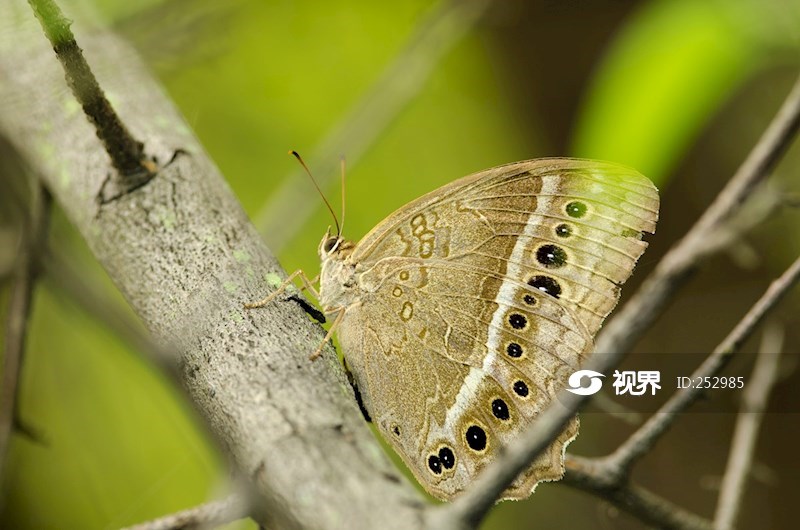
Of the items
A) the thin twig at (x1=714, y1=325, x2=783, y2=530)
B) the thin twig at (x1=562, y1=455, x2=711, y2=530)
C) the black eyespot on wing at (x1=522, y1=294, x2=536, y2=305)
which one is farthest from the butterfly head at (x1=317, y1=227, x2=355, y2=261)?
the thin twig at (x1=714, y1=325, x2=783, y2=530)

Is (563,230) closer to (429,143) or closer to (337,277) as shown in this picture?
(337,277)

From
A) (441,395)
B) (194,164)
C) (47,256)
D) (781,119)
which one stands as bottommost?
(441,395)

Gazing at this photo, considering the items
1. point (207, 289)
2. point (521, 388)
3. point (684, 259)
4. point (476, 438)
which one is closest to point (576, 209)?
point (521, 388)

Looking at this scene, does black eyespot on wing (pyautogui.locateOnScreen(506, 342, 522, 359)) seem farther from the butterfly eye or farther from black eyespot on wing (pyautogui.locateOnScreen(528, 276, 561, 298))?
the butterfly eye

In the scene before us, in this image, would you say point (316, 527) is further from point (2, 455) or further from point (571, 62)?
point (571, 62)

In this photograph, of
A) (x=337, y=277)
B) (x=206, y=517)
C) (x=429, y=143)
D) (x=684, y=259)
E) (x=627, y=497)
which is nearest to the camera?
(x=684, y=259)

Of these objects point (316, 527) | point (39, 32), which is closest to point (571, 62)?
point (39, 32)
